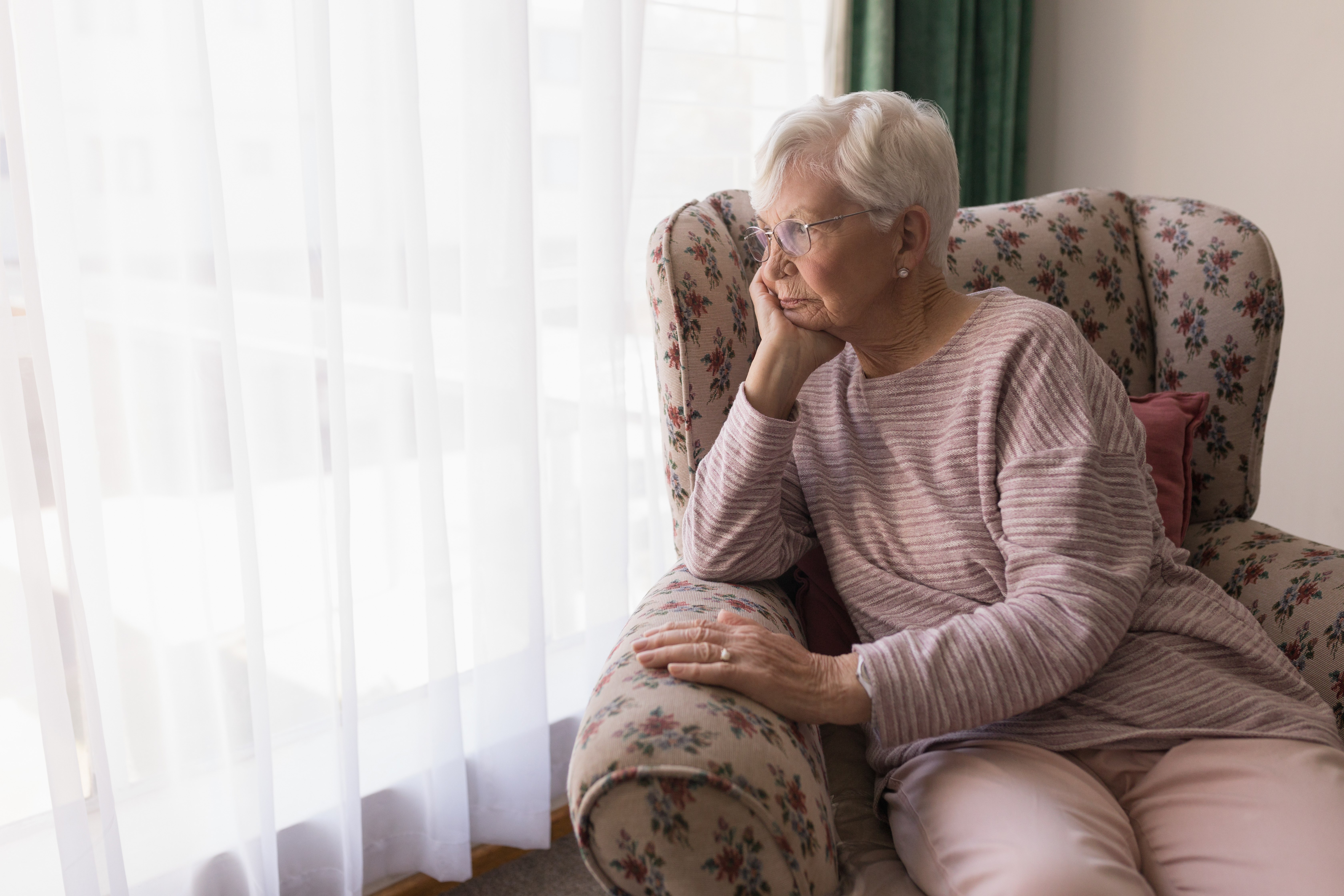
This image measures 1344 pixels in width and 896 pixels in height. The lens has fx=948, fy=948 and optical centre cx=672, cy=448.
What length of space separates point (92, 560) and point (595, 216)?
0.98m

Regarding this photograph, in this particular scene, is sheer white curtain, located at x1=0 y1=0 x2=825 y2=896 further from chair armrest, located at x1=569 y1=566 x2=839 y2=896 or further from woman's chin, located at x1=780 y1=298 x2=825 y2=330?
chair armrest, located at x1=569 y1=566 x2=839 y2=896

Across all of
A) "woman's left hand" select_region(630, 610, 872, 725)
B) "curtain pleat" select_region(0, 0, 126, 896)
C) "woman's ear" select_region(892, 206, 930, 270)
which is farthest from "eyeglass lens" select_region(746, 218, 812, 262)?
"curtain pleat" select_region(0, 0, 126, 896)

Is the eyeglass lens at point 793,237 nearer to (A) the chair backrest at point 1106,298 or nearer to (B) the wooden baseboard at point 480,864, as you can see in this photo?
(A) the chair backrest at point 1106,298

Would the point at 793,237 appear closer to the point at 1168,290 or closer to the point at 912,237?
the point at 912,237

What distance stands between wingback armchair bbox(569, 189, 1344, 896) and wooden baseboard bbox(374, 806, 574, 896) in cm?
73

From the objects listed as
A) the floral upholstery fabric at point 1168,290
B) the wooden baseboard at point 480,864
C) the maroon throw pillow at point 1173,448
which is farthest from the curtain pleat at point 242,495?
the maroon throw pillow at point 1173,448

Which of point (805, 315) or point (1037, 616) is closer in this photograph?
point (1037, 616)

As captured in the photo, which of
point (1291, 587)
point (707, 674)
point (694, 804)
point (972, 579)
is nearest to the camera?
point (694, 804)

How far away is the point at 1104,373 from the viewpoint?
115cm

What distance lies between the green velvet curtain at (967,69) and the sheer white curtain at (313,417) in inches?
17.5

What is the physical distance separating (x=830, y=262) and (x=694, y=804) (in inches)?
26.2

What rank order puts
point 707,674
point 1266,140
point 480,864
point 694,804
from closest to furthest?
point 694,804, point 707,674, point 480,864, point 1266,140

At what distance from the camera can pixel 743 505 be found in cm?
118

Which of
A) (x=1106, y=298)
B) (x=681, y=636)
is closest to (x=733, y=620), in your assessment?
(x=681, y=636)
